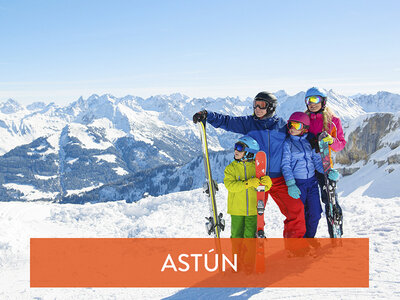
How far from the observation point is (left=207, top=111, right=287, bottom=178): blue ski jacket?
6230 mm

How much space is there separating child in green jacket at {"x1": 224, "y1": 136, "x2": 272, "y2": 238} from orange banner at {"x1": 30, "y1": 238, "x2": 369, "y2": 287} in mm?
250

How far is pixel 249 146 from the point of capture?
19.0 ft

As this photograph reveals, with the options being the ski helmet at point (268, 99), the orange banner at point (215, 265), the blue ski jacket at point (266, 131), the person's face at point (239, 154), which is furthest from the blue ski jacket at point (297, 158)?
the orange banner at point (215, 265)

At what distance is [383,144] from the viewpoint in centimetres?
3328

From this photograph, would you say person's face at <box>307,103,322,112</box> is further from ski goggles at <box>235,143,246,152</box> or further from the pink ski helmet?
ski goggles at <box>235,143,246,152</box>

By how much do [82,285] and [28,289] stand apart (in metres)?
0.97

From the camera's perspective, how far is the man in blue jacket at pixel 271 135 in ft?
20.4

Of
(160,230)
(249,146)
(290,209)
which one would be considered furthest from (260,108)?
(160,230)

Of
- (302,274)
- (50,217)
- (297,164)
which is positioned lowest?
(50,217)

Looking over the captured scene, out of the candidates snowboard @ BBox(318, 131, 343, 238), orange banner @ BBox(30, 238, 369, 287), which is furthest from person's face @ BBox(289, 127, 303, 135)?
orange banner @ BBox(30, 238, 369, 287)

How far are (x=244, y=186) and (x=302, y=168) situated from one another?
1.41 m

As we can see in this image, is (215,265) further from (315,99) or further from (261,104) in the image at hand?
(315,99)

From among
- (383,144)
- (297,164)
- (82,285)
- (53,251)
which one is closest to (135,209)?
(53,251)

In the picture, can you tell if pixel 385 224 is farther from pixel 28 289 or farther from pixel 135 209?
pixel 135 209
